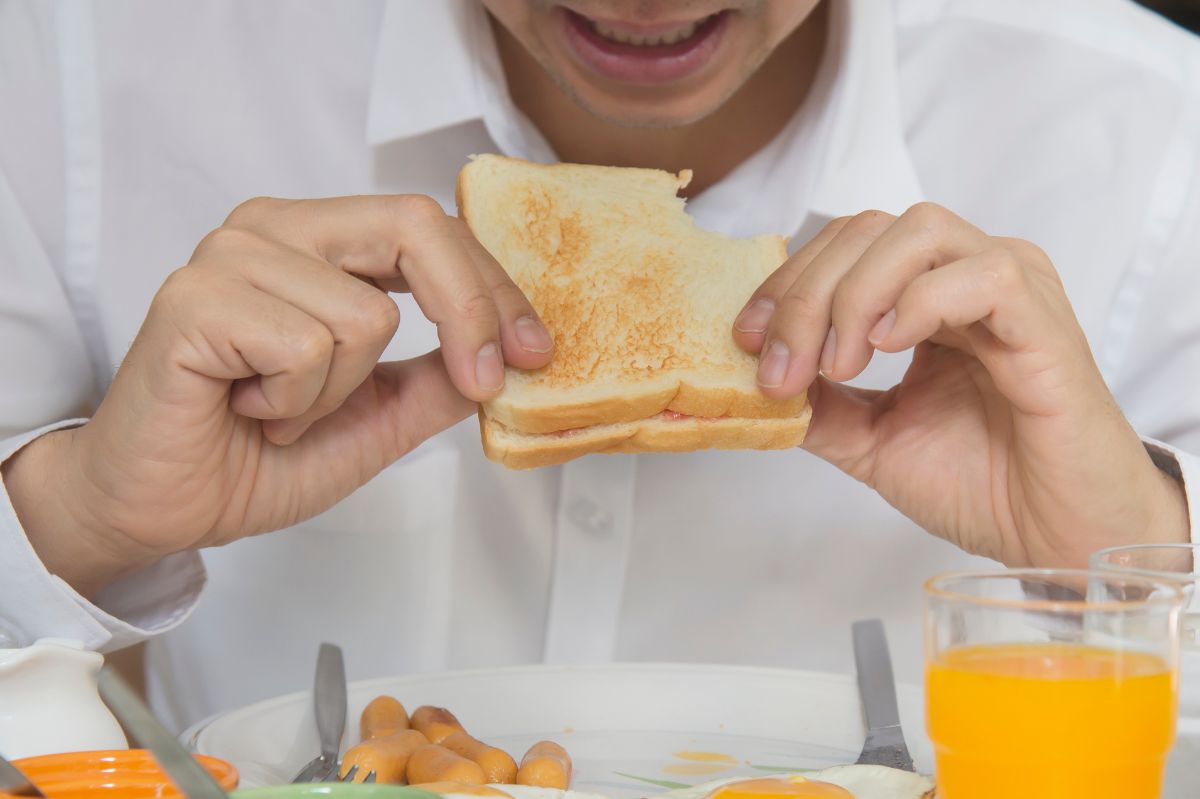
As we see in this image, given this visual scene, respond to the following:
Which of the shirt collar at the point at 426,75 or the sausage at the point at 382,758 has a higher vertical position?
the shirt collar at the point at 426,75

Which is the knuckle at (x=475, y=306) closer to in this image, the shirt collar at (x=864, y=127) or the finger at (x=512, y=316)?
the finger at (x=512, y=316)

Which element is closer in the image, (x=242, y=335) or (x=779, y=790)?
(x=779, y=790)

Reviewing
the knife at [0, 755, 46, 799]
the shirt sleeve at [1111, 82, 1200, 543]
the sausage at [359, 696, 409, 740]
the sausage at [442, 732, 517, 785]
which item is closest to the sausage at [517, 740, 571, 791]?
the sausage at [442, 732, 517, 785]

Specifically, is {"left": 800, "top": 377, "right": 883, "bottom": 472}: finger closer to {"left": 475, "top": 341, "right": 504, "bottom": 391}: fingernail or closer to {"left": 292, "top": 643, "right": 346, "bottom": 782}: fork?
{"left": 475, "top": 341, "right": 504, "bottom": 391}: fingernail

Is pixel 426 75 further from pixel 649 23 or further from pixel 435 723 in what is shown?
pixel 435 723

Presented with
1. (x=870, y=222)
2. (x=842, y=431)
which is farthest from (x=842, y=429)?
(x=870, y=222)

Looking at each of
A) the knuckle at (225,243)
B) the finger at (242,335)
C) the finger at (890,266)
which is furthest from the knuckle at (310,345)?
the finger at (890,266)
